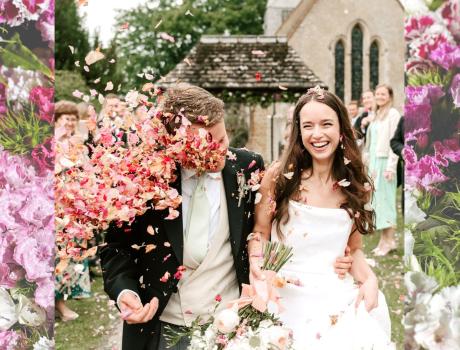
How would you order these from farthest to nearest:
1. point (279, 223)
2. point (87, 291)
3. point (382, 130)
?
point (382, 130)
point (87, 291)
point (279, 223)

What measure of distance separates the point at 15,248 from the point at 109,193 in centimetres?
50

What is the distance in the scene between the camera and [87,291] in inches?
288

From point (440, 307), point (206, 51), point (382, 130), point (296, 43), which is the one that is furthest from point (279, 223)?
point (296, 43)

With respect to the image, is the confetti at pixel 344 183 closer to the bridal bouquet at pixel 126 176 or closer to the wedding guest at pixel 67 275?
the bridal bouquet at pixel 126 176

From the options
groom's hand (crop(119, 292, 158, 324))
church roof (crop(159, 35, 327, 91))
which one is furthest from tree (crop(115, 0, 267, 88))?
groom's hand (crop(119, 292, 158, 324))

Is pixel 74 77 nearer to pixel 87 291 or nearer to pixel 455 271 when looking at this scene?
pixel 87 291

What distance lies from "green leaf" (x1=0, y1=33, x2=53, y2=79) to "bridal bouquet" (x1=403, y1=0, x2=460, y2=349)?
1.27m

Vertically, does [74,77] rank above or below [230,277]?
above

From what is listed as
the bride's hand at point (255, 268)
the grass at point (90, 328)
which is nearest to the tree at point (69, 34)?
the grass at point (90, 328)

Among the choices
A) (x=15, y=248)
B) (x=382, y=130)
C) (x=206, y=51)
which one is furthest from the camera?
(x=206, y=51)

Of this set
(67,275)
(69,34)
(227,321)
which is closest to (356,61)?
(69,34)

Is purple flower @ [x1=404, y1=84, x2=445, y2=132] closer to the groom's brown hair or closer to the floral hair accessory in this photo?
the groom's brown hair

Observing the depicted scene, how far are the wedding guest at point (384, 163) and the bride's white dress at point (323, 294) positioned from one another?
5.88 m

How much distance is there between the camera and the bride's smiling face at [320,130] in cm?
335
